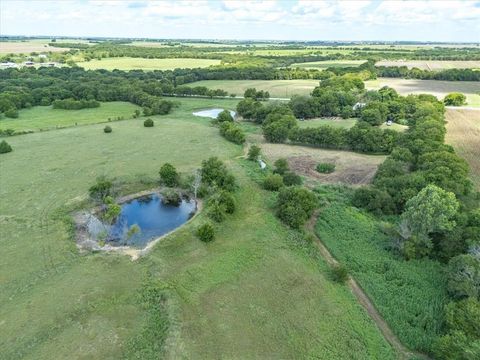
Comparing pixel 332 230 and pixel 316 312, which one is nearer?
pixel 316 312

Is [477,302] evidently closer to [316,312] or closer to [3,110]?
[316,312]

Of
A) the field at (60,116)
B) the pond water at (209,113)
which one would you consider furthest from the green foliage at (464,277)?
the field at (60,116)

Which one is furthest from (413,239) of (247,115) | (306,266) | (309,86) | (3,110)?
(309,86)

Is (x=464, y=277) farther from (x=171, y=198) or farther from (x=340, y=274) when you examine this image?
(x=171, y=198)

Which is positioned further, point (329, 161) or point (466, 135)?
point (466, 135)

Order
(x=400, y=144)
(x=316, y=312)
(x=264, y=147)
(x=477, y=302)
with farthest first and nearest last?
(x=264, y=147)
(x=400, y=144)
(x=316, y=312)
(x=477, y=302)

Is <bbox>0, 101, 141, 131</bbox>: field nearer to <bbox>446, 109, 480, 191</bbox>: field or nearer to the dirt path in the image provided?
the dirt path

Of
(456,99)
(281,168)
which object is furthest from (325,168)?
(456,99)

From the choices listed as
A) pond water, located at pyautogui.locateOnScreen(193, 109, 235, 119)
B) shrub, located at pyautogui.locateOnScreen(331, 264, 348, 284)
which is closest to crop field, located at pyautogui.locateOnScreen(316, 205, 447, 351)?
shrub, located at pyautogui.locateOnScreen(331, 264, 348, 284)
